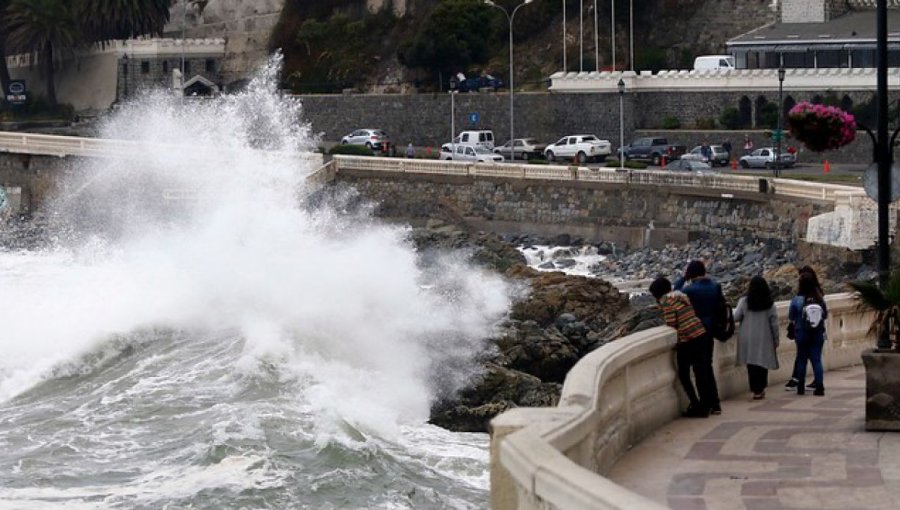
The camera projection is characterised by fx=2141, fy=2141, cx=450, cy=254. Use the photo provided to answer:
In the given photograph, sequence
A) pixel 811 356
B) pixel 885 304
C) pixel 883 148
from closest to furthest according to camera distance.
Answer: pixel 885 304
pixel 811 356
pixel 883 148

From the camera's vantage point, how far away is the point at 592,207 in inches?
2058

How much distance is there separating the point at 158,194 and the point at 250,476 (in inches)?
1625

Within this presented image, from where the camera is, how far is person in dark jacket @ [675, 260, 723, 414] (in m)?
13.3

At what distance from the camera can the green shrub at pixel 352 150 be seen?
65688 millimetres

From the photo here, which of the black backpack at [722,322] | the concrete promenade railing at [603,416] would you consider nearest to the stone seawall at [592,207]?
the concrete promenade railing at [603,416]

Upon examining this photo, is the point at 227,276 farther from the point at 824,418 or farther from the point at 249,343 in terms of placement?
the point at 824,418

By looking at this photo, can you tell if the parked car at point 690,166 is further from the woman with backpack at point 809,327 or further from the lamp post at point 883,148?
the woman with backpack at point 809,327

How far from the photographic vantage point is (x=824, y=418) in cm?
1329

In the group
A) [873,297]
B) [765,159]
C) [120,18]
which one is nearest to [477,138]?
[765,159]

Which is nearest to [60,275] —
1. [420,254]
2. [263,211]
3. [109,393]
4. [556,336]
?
[263,211]

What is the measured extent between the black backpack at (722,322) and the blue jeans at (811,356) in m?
0.67

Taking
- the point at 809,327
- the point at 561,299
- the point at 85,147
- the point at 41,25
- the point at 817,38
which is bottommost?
the point at 561,299

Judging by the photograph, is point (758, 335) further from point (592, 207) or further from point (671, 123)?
point (671, 123)

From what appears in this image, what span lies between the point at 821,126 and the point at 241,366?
11996 millimetres
